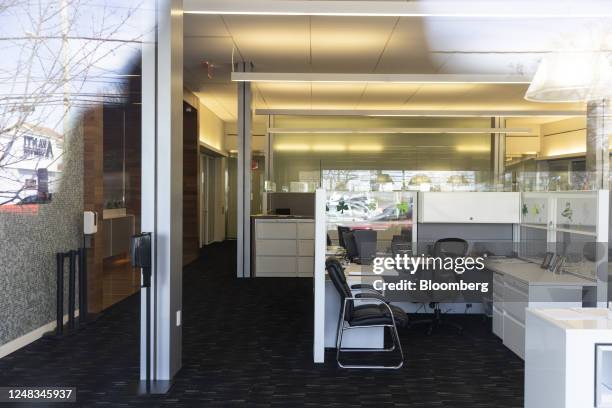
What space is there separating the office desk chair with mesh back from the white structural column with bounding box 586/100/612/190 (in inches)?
137

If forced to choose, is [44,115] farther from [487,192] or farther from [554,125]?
[554,125]

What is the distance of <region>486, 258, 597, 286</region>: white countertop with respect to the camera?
16.6 ft

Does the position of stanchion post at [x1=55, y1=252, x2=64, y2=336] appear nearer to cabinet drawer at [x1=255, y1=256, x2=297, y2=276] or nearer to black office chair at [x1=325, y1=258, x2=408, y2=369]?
black office chair at [x1=325, y1=258, x2=408, y2=369]

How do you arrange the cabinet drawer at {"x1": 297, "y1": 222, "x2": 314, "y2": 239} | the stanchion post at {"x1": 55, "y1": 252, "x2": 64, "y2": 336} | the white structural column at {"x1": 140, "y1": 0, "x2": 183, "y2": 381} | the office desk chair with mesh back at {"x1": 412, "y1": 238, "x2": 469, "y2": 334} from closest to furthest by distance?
the white structural column at {"x1": 140, "y1": 0, "x2": 183, "y2": 381}
the office desk chair with mesh back at {"x1": 412, "y1": 238, "x2": 469, "y2": 334}
the stanchion post at {"x1": 55, "y1": 252, "x2": 64, "y2": 336}
the cabinet drawer at {"x1": 297, "y1": 222, "x2": 314, "y2": 239}

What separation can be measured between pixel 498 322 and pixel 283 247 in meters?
4.86

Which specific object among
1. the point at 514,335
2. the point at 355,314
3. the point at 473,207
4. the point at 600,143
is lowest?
the point at 514,335

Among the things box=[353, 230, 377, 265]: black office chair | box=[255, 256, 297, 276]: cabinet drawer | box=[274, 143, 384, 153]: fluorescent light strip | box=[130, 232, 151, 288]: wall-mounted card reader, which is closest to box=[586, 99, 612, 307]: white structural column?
box=[353, 230, 377, 265]: black office chair

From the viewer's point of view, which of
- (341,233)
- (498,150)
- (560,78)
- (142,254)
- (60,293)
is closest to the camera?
(142,254)

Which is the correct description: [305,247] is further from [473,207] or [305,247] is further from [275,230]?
[473,207]

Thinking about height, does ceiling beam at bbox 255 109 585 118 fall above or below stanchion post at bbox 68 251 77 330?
above

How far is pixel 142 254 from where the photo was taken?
4215mm

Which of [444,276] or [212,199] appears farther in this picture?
[212,199]

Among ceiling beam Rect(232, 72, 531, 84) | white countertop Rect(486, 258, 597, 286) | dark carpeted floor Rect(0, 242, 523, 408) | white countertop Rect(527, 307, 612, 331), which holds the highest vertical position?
ceiling beam Rect(232, 72, 531, 84)

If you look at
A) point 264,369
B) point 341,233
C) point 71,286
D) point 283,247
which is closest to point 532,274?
point 341,233
